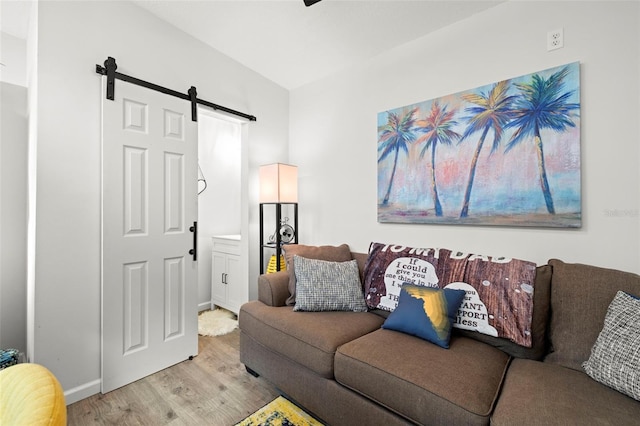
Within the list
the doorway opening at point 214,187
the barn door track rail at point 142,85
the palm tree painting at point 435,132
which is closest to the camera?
the barn door track rail at point 142,85

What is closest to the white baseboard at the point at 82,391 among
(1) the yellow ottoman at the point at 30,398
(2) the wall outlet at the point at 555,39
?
(1) the yellow ottoman at the point at 30,398

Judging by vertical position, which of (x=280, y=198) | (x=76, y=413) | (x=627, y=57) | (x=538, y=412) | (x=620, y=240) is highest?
(x=627, y=57)

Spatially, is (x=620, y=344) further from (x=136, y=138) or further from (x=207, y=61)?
(x=207, y=61)

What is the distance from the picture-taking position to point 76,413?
1.76m

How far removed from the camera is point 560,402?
1132mm

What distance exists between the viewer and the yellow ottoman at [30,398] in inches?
23.1

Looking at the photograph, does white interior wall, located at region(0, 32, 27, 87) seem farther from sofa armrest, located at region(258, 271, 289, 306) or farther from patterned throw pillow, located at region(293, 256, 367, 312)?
patterned throw pillow, located at region(293, 256, 367, 312)

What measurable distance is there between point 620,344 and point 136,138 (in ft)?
9.43

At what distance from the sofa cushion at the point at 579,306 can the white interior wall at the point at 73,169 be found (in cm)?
271

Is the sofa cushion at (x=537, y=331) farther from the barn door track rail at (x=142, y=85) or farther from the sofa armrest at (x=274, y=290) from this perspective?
the barn door track rail at (x=142, y=85)

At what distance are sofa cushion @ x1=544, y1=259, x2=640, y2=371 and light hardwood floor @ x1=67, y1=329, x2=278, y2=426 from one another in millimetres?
1651

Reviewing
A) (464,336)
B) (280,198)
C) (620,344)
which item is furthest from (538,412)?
(280,198)

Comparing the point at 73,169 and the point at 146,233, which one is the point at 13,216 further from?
the point at 146,233

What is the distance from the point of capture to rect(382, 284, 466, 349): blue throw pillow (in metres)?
1.61
